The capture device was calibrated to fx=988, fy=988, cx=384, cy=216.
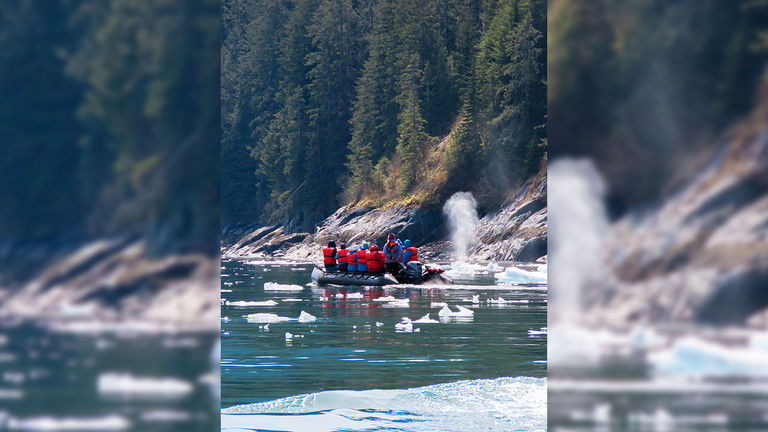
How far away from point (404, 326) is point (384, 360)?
3.51 meters

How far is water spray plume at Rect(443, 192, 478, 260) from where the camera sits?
40072 millimetres

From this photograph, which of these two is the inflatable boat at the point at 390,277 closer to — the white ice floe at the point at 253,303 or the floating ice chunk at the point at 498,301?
the floating ice chunk at the point at 498,301

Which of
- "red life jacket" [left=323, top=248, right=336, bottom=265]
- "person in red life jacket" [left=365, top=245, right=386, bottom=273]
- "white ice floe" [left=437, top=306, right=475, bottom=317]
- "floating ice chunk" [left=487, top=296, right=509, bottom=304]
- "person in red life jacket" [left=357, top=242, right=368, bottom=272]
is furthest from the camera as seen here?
"red life jacket" [left=323, top=248, right=336, bottom=265]

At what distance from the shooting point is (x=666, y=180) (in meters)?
3.01

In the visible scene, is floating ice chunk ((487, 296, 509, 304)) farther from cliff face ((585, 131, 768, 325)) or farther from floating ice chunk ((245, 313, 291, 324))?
cliff face ((585, 131, 768, 325))

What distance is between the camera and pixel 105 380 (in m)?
2.98

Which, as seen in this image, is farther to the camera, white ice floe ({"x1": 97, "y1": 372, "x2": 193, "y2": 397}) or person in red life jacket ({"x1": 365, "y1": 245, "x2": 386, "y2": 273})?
person in red life jacket ({"x1": 365, "y1": 245, "x2": 386, "y2": 273})

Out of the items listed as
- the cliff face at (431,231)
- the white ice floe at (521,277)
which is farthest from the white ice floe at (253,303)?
the cliff face at (431,231)

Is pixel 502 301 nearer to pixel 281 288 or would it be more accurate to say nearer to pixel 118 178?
pixel 281 288

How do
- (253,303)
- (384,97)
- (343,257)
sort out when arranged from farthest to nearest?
(384,97)
(343,257)
(253,303)

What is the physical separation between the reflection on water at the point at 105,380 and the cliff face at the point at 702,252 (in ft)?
4.05

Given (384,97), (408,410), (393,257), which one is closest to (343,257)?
(393,257)

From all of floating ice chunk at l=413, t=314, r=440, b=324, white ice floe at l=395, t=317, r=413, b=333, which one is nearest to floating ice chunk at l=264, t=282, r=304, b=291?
floating ice chunk at l=413, t=314, r=440, b=324

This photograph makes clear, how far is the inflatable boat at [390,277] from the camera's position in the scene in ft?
74.8
